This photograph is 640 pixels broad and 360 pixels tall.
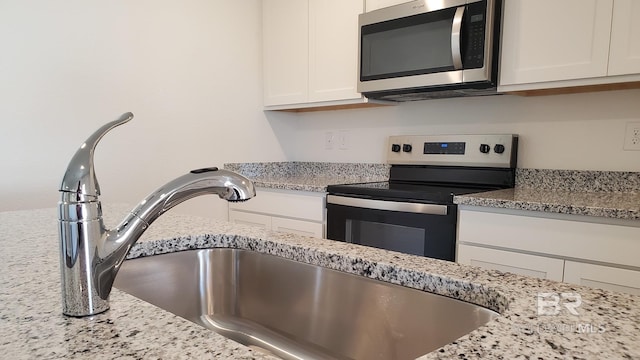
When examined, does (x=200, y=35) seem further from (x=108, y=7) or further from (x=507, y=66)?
(x=507, y=66)

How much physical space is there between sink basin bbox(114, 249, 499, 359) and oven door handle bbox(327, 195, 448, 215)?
3.32 ft

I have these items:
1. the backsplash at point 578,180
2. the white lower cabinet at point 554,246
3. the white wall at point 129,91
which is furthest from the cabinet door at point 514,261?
the white wall at point 129,91

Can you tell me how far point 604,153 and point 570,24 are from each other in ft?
2.07

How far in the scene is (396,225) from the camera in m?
1.85

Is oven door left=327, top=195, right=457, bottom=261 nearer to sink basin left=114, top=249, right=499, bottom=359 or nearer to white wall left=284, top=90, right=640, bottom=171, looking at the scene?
white wall left=284, top=90, right=640, bottom=171

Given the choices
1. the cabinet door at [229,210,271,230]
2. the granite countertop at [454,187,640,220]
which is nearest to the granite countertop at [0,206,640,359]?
the granite countertop at [454,187,640,220]

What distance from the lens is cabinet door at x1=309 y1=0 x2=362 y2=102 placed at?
2.37 metres

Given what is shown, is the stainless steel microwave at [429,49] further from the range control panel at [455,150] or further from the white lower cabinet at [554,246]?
the white lower cabinet at [554,246]

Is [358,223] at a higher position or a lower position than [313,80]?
lower

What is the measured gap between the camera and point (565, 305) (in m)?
0.55

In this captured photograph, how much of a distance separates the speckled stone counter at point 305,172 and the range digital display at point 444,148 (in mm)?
Answer: 332

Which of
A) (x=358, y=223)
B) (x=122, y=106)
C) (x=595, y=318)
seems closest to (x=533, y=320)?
(x=595, y=318)

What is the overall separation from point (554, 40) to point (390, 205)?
0.99 metres

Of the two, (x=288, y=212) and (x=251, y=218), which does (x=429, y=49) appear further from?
(x=251, y=218)
